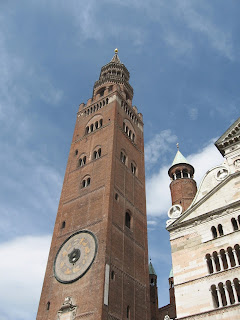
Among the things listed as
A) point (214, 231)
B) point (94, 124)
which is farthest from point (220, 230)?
point (94, 124)

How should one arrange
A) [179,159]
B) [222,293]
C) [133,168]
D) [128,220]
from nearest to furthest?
[222,293] → [128,220] → [179,159] → [133,168]

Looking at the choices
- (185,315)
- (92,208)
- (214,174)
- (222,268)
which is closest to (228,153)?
(214,174)

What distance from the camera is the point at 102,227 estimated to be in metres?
25.9

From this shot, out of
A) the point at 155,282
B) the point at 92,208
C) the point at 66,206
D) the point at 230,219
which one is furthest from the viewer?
the point at 155,282

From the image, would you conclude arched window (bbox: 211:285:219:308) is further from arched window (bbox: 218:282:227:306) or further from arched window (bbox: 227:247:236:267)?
arched window (bbox: 227:247:236:267)

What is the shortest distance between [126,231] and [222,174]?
34.7ft

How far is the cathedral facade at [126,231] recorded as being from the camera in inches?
679

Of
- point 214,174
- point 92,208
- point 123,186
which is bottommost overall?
point 214,174

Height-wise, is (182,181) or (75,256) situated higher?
(182,181)

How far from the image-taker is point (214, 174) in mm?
21281

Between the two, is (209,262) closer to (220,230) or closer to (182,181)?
(220,230)

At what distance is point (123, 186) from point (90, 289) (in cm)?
1039

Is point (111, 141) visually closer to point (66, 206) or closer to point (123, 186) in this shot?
point (123, 186)

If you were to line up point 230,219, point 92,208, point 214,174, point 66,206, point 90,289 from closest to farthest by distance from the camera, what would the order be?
point 230,219 < point 214,174 < point 90,289 < point 92,208 < point 66,206
